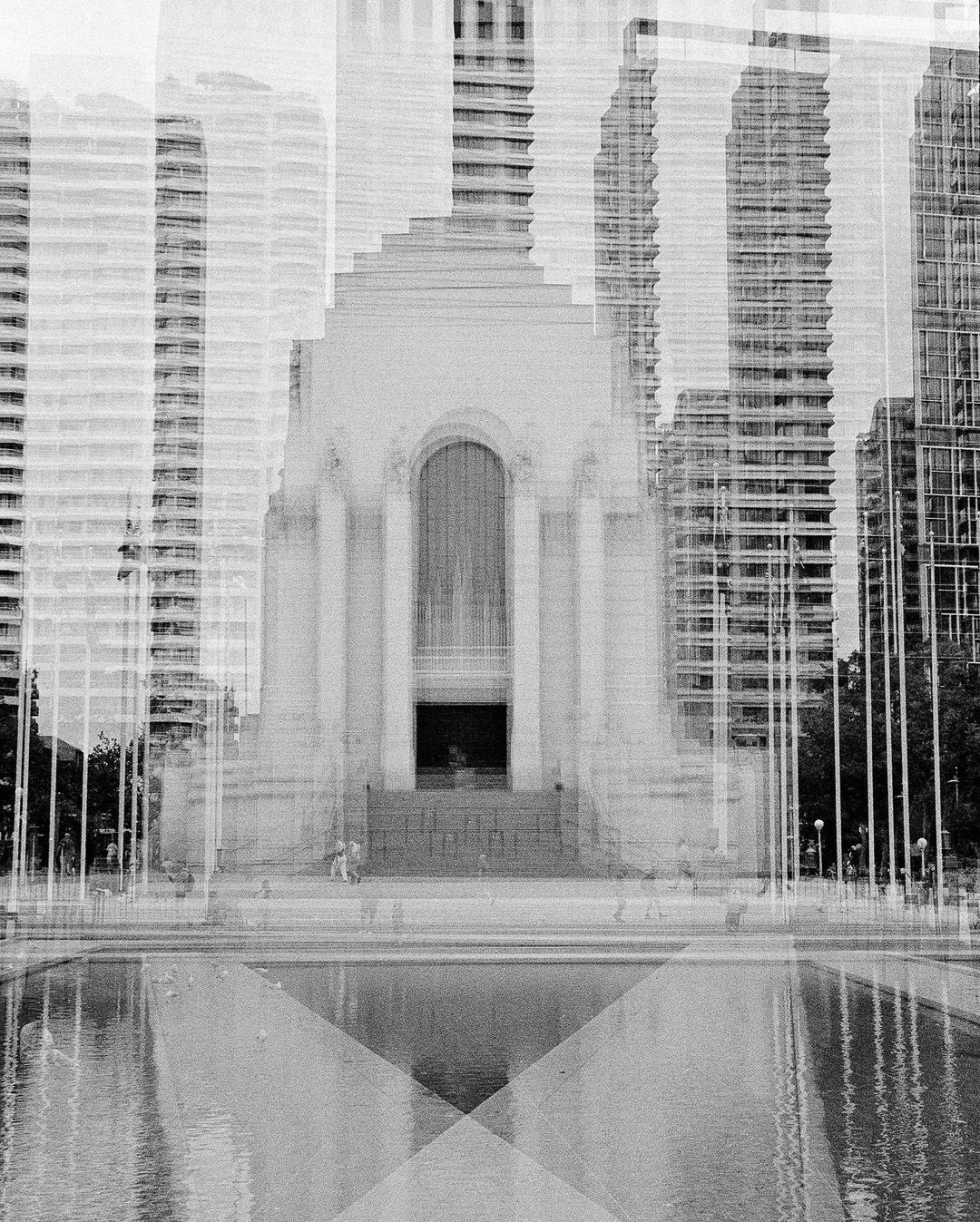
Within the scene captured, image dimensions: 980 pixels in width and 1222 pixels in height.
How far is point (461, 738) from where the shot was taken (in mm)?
54906

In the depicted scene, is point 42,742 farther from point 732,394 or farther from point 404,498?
point 732,394

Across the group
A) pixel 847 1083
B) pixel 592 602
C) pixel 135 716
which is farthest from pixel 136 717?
pixel 847 1083

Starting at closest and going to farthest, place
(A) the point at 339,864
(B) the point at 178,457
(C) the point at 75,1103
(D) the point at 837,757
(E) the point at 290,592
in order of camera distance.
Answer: (C) the point at 75,1103, (A) the point at 339,864, (D) the point at 837,757, (E) the point at 290,592, (B) the point at 178,457

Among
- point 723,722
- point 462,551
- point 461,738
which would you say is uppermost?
point 462,551

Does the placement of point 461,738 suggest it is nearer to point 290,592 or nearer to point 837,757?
point 290,592

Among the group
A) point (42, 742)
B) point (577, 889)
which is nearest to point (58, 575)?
point (42, 742)

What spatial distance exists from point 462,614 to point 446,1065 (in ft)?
126

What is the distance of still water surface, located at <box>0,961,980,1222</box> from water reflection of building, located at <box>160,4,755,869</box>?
87.3ft

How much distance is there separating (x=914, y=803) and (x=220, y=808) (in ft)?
58.8

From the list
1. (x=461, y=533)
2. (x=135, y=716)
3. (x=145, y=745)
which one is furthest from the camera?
(x=135, y=716)

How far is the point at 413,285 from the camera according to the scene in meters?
56.4

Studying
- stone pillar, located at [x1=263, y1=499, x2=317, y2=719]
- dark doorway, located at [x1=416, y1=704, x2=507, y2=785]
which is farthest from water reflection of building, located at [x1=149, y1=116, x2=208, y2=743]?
dark doorway, located at [x1=416, y1=704, x2=507, y2=785]

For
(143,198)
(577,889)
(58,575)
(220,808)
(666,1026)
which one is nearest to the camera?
(666,1026)

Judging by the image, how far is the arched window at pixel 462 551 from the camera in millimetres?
55219
